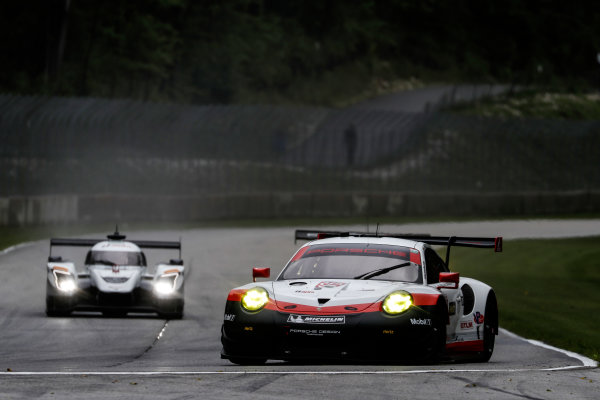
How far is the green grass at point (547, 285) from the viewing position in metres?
17.4

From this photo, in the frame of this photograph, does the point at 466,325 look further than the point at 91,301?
No

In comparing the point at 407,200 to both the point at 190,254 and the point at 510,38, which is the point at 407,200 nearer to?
the point at 190,254

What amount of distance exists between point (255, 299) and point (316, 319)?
0.67 meters

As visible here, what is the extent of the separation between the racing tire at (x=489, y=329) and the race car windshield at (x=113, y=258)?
287 inches

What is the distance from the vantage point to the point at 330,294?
10.4 metres

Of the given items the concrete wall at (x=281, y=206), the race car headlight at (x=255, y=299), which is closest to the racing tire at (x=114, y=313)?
the race car headlight at (x=255, y=299)

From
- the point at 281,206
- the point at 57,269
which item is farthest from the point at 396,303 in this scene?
the point at 281,206

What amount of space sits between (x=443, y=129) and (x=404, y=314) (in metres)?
34.2

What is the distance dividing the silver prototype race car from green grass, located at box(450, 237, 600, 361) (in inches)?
206

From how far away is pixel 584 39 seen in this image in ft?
318

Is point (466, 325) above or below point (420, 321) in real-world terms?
below

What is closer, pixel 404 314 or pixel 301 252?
pixel 404 314

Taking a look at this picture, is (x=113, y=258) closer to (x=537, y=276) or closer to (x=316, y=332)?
(x=316, y=332)

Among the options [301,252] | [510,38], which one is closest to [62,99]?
[301,252]
